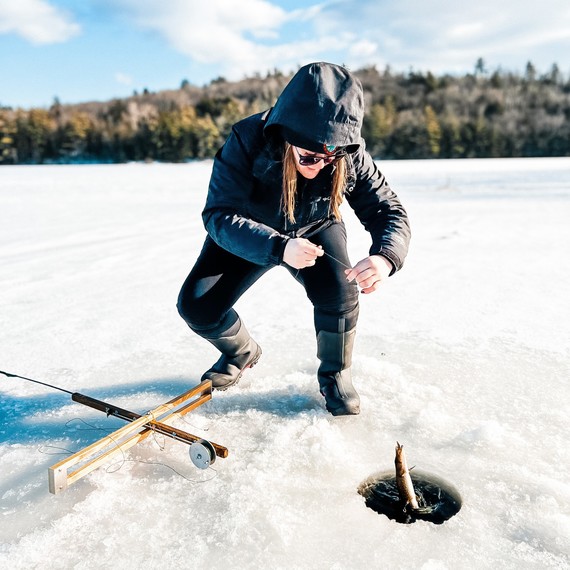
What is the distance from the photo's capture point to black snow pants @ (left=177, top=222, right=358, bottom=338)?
6.79 feet

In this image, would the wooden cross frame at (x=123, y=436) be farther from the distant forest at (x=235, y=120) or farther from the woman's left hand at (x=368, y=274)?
the distant forest at (x=235, y=120)

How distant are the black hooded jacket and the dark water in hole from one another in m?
0.75

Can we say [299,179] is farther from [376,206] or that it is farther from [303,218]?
[376,206]

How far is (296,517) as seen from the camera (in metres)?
1.42

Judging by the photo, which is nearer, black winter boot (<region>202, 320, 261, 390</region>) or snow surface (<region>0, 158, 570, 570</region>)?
snow surface (<region>0, 158, 570, 570</region>)

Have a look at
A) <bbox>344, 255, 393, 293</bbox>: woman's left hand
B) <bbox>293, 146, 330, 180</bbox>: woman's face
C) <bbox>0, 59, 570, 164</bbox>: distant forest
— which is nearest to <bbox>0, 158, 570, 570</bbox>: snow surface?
<bbox>344, 255, 393, 293</bbox>: woman's left hand

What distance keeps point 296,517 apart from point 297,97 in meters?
1.27

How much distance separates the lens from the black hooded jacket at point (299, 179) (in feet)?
5.57

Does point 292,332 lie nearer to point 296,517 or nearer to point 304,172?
point 304,172

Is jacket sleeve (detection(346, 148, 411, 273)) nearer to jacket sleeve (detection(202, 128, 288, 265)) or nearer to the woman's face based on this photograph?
the woman's face

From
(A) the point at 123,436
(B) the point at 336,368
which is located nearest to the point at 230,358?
(B) the point at 336,368

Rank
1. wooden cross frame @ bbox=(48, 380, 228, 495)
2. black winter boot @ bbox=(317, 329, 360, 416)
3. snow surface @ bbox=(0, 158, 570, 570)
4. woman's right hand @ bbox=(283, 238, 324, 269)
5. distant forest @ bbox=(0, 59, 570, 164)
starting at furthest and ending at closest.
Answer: distant forest @ bbox=(0, 59, 570, 164)
black winter boot @ bbox=(317, 329, 360, 416)
woman's right hand @ bbox=(283, 238, 324, 269)
wooden cross frame @ bbox=(48, 380, 228, 495)
snow surface @ bbox=(0, 158, 570, 570)

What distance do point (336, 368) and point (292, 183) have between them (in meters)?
0.75

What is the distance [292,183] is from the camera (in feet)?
6.36
